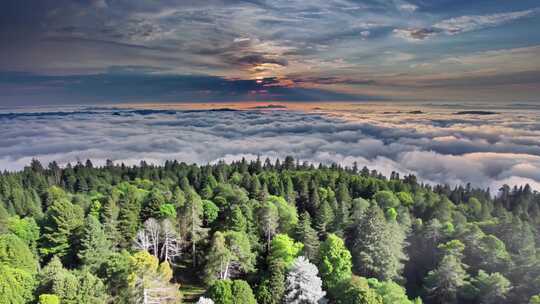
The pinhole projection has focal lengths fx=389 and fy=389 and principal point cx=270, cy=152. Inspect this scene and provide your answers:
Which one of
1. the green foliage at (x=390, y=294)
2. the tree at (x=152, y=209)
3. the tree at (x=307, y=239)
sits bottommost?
the green foliage at (x=390, y=294)

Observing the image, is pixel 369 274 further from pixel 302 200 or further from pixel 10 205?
pixel 10 205

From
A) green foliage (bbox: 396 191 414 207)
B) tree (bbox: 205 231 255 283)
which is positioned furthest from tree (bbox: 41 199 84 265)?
green foliage (bbox: 396 191 414 207)

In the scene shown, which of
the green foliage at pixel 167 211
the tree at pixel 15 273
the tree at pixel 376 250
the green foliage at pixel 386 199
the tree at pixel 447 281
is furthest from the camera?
the green foliage at pixel 386 199

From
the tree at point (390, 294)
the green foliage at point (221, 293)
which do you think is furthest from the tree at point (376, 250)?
the green foliage at point (221, 293)

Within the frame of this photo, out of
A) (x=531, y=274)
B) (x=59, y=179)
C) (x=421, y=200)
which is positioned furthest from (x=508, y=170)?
(x=59, y=179)

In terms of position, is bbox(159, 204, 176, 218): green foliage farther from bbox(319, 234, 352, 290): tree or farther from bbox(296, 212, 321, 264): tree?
bbox(319, 234, 352, 290): tree

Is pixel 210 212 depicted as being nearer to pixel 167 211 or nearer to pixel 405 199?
pixel 167 211

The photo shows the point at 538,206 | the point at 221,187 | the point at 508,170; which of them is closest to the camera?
the point at 221,187

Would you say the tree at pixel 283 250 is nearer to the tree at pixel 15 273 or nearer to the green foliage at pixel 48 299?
the green foliage at pixel 48 299
